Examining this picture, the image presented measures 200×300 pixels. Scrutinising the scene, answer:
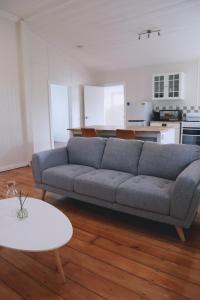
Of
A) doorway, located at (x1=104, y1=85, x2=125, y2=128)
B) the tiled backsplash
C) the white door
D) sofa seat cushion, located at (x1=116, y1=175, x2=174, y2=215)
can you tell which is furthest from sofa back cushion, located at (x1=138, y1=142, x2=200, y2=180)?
doorway, located at (x1=104, y1=85, x2=125, y2=128)

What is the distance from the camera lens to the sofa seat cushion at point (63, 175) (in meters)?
2.86

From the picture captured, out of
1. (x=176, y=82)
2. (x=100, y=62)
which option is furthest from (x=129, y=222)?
(x=100, y=62)

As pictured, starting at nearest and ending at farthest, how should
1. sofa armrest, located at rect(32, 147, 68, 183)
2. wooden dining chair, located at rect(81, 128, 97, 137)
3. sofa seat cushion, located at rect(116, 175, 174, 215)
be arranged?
sofa seat cushion, located at rect(116, 175, 174, 215)
sofa armrest, located at rect(32, 147, 68, 183)
wooden dining chair, located at rect(81, 128, 97, 137)

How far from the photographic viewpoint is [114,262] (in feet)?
6.32

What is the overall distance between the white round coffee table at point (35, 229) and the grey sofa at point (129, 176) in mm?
739

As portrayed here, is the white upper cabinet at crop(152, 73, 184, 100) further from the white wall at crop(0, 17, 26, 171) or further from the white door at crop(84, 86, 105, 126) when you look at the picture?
the white wall at crop(0, 17, 26, 171)

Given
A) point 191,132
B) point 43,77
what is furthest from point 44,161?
point 191,132

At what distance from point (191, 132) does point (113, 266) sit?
4.44 meters

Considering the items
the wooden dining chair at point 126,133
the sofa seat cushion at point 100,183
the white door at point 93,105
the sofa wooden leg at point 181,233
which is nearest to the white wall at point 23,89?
the white door at point 93,105

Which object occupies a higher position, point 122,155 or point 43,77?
point 43,77

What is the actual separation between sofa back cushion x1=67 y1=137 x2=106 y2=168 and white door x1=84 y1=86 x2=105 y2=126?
3.65 meters

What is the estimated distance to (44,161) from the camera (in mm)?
3156

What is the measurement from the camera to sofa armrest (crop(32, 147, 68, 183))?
311 cm

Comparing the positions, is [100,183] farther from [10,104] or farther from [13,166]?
[10,104]
